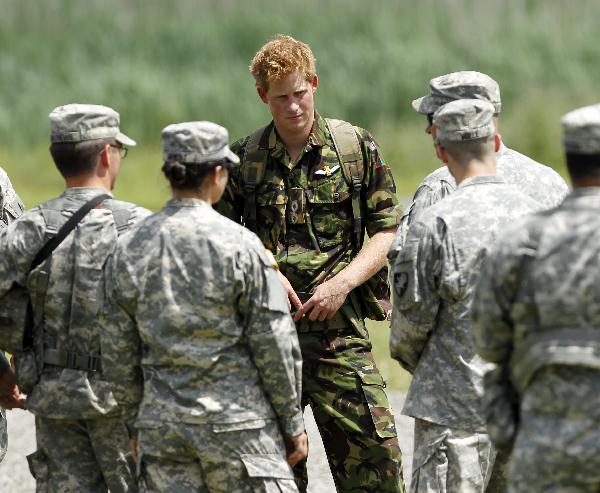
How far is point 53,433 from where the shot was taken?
21.0 feet

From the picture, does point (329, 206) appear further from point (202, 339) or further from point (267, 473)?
point (267, 473)

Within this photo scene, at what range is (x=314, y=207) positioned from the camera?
7.16 meters

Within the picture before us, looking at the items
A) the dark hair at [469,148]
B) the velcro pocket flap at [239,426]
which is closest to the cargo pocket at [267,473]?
the velcro pocket flap at [239,426]

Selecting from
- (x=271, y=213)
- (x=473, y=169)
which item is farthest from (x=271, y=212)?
(x=473, y=169)

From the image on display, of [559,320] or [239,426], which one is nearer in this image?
[559,320]

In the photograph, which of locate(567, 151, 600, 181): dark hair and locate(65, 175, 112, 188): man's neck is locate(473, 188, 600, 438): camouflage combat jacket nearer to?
locate(567, 151, 600, 181): dark hair

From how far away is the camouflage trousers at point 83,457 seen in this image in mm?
6352

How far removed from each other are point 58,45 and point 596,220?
1171 inches

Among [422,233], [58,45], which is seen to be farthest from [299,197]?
[58,45]

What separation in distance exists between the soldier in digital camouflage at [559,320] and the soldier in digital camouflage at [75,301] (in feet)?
6.31

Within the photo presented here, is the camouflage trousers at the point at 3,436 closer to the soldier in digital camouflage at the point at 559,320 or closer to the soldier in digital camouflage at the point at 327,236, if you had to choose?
the soldier in digital camouflage at the point at 327,236

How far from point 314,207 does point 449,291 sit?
1.32m

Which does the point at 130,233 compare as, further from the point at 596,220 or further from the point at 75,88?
the point at 75,88

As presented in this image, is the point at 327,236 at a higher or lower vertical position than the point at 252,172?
lower
